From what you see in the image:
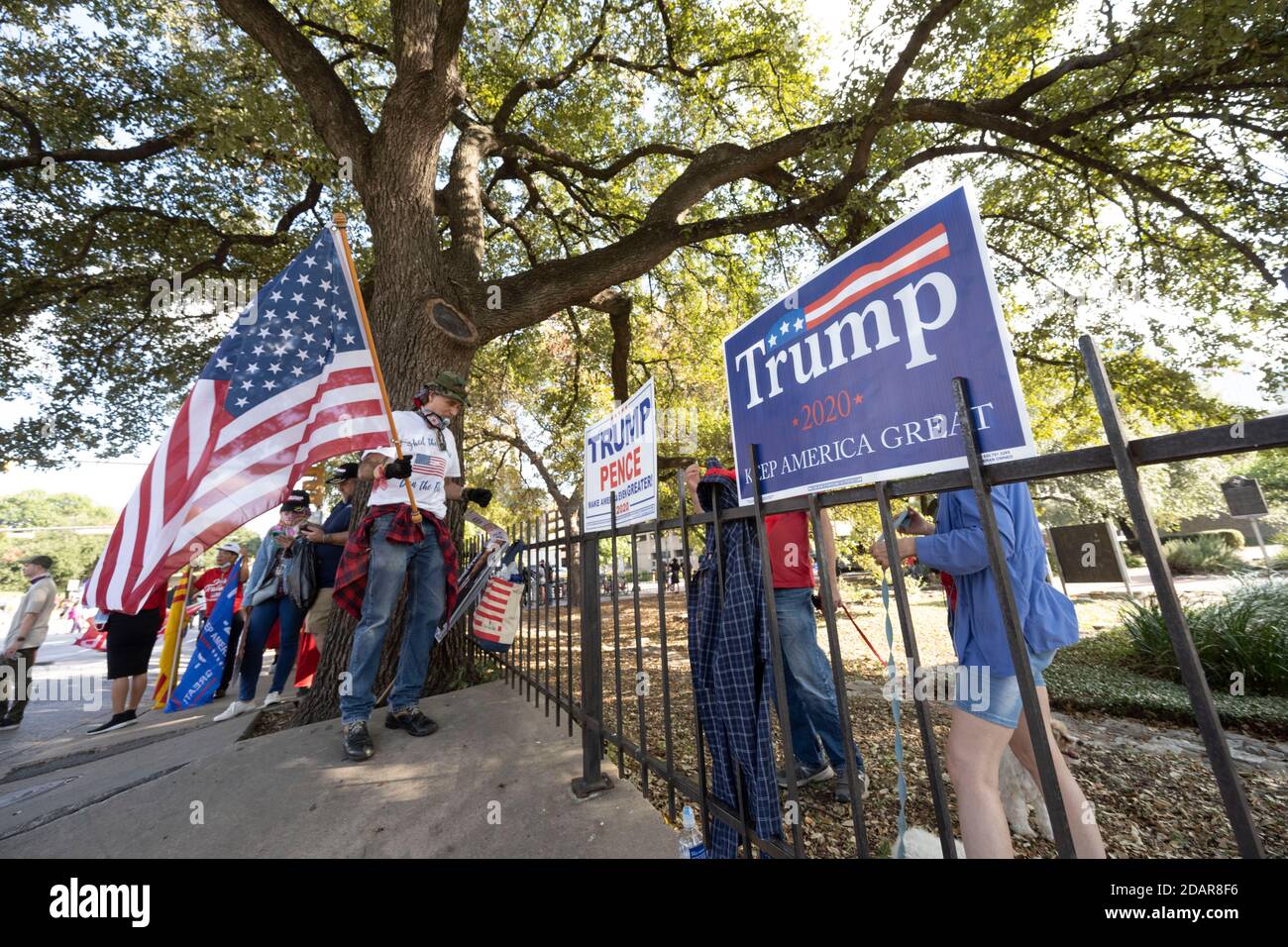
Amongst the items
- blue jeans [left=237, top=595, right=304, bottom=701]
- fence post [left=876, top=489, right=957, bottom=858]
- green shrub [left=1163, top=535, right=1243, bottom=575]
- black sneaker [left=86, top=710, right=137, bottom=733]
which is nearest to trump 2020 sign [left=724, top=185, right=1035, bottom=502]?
fence post [left=876, top=489, right=957, bottom=858]

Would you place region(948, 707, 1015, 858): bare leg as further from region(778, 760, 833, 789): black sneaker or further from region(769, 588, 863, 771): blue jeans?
region(778, 760, 833, 789): black sneaker

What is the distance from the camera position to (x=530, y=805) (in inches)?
95.1

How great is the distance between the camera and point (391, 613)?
10.9 ft

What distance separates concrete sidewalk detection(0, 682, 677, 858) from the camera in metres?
2.16

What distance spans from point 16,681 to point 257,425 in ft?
23.0

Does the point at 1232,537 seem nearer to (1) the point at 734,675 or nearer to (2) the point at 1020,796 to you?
(2) the point at 1020,796

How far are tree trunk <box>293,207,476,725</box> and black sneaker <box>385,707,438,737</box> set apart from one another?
743 millimetres

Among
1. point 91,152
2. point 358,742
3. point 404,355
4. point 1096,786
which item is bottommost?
point 1096,786

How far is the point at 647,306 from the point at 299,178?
630cm

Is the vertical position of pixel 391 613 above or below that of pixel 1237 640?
above

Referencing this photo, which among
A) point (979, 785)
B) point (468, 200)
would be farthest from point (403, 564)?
point (468, 200)

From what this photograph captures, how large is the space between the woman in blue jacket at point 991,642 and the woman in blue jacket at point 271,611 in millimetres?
5544

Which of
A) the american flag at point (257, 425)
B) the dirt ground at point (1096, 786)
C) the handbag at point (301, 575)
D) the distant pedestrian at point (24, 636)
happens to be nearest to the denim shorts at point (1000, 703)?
the dirt ground at point (1096, 786)

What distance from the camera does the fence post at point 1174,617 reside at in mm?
789
